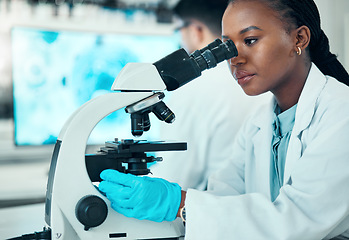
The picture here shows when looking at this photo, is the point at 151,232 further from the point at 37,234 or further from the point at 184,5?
the point at 184,5

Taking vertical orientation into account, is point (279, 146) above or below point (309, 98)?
below

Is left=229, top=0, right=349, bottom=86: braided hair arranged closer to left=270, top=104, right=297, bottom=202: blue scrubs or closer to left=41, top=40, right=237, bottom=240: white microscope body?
left=270, top=104, right=297, bottom=202: blue scrubs

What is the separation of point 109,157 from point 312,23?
30.8 inches

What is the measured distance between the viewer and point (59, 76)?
7.92 feet

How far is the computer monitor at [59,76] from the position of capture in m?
2.32

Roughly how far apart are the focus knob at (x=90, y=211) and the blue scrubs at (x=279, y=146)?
641 millimetres

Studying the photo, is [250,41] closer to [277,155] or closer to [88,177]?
[277,155]

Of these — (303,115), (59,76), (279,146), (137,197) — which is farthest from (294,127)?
(59,76)

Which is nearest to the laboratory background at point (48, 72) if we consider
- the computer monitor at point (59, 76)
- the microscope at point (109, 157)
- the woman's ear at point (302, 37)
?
the computer monitor at point (59, 76)

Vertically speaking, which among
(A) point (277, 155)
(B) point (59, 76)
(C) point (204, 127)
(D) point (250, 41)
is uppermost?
(B) point (59, 76)

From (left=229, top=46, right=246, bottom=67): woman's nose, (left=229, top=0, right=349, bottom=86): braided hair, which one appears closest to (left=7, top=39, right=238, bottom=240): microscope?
(left=229, top=46, right=246, bottom=67): woman's nose

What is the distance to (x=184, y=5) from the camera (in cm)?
202

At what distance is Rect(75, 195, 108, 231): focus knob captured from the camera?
0.93m

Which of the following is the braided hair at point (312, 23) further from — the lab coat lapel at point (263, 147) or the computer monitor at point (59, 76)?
the computer monitor at point (59, 76)
